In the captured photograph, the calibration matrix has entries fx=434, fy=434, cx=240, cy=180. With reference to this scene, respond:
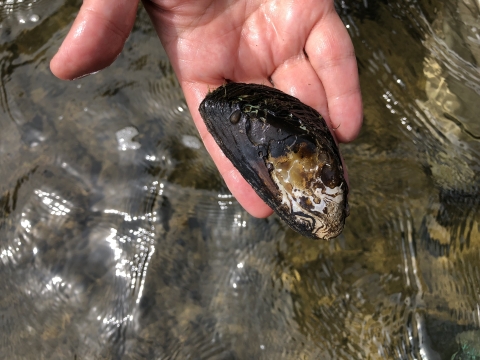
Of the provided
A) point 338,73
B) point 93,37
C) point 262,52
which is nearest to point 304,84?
point 338,73

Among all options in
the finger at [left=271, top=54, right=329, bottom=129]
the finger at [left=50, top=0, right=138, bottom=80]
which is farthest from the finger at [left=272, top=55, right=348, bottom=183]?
the finger at [left=50, top=0, right=138, bottom=80]

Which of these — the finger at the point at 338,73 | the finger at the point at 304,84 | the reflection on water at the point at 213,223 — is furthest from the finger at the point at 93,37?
the reflection on water at the point at 213,223

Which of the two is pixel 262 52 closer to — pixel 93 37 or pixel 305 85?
pixel 305 85

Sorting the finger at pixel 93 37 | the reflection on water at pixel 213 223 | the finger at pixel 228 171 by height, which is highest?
the finger at pixel 93 37

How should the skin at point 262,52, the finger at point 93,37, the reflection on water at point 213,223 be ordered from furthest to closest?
the reflection on water at point 213,223 → the skin at point 262,52 → the finger at point 93,37

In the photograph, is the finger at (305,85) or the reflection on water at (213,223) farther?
the reflection on water at (213,223)

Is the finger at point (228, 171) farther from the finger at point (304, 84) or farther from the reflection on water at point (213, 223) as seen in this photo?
the reflection on water at point (213, 223)

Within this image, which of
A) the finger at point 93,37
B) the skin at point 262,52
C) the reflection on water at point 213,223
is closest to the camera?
the finger at point 93,37
